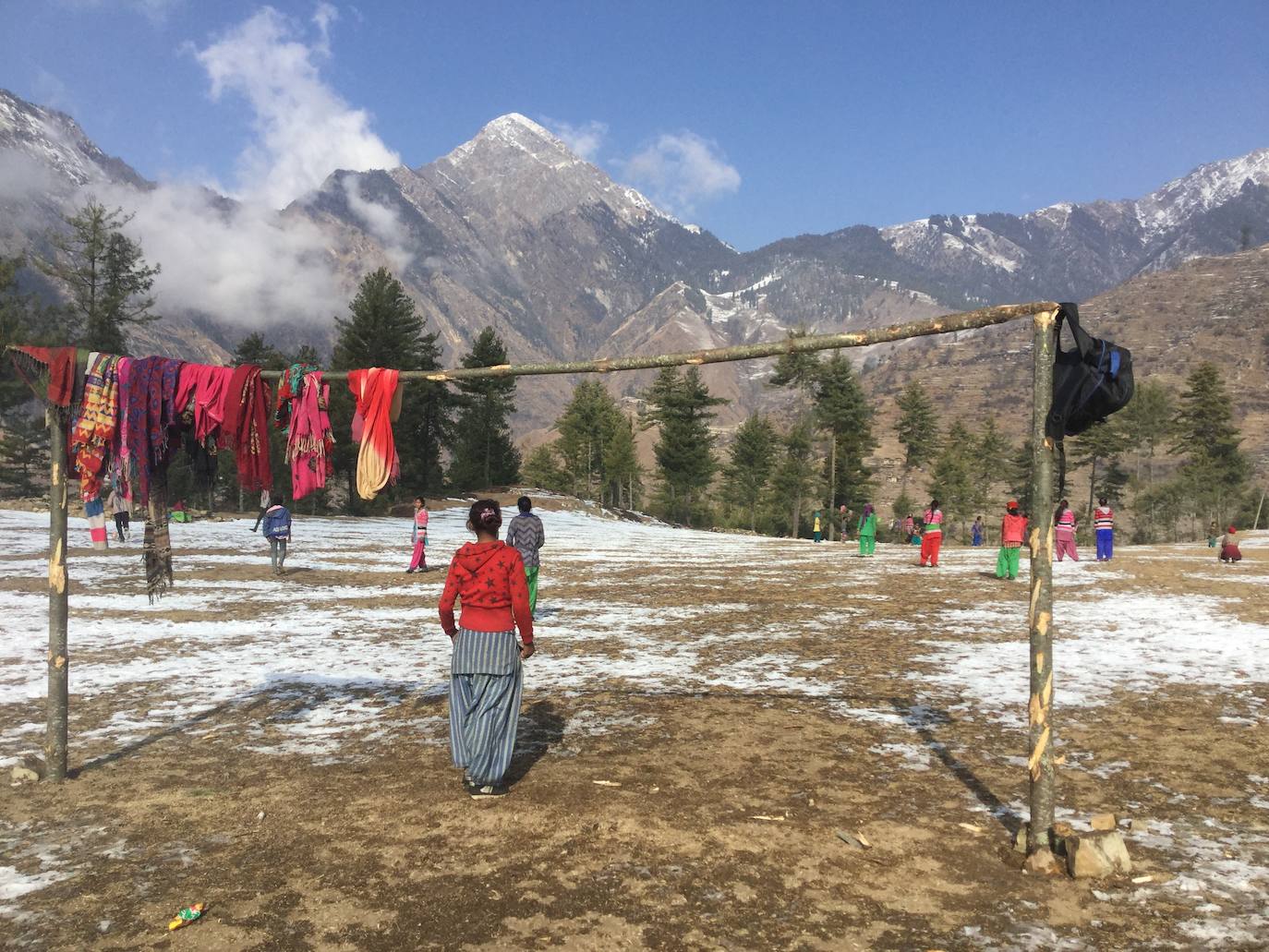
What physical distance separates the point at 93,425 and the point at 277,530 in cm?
1357

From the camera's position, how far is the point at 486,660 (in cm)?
628

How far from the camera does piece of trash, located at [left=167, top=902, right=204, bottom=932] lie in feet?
14.0

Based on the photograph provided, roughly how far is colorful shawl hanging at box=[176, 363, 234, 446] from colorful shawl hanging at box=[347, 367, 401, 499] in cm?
121

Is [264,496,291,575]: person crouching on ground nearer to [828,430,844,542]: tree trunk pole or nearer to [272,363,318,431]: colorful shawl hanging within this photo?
[272,363,318,431]: colorful shawl hanging

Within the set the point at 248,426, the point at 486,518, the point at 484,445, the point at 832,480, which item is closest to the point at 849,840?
the point at 486,518

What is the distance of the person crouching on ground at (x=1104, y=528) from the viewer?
24.2m

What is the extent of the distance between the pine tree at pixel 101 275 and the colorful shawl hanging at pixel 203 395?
154 ft

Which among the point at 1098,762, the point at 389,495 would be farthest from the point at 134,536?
the point at 389,495

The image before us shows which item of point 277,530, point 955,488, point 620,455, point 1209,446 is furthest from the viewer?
point 955,488

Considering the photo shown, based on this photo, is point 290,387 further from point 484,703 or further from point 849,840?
point 849,840

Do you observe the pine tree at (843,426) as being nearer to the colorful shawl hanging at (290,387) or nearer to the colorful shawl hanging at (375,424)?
the colorful shawl hanging at (375,424)

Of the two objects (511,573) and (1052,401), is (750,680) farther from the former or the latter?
(1052,401)

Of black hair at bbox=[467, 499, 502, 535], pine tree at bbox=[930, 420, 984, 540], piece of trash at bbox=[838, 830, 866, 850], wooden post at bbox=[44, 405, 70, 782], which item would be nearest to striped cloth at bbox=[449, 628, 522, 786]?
black hair at bbox=[467, 499, 502, 535]

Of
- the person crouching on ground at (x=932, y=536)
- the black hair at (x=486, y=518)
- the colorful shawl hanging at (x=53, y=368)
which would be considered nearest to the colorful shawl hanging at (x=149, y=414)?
the colorful shawl hanging at (x=53, y=368)
